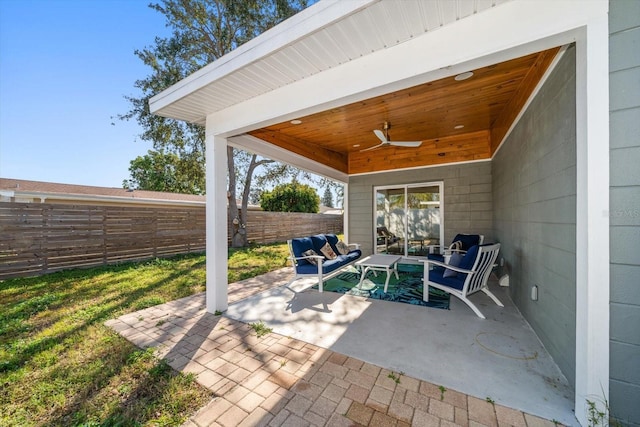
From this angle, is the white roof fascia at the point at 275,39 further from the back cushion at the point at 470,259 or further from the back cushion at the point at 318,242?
the back cushion at the point at 318,242

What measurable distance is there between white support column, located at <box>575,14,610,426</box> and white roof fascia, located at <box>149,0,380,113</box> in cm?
145

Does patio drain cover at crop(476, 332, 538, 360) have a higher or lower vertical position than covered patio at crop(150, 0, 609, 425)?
lower

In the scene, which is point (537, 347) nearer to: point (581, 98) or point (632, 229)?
point (632, 229)

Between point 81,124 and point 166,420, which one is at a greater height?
point 81,124

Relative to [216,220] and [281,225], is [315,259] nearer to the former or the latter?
[216,220]

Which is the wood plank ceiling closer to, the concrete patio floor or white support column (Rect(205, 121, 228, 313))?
white support column (Rect(205, 121, 228, 313))

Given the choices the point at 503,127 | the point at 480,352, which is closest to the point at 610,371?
the point at 480,352

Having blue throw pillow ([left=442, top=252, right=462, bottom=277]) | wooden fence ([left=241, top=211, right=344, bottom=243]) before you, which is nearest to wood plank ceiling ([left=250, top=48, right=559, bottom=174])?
blue throw pillow ([left=442, top=252, right=462, bottom=277])

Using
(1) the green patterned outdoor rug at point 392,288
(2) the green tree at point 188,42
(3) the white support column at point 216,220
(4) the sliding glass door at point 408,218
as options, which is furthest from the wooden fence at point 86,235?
(4) the sliding glass door at point 408,218

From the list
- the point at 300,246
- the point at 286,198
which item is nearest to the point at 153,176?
the point at 286,198

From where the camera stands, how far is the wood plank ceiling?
3.25 m

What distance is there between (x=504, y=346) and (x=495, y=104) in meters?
3.82

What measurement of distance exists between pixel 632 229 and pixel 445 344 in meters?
1.84

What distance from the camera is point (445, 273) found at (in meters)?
3.91
